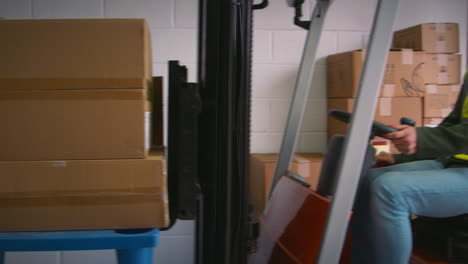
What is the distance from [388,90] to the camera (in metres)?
2.70

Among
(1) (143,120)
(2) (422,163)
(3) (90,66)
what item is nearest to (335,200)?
(1) (143,120)

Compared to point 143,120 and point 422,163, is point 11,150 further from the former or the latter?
point 422,163

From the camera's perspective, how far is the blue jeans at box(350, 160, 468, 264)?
1.43m

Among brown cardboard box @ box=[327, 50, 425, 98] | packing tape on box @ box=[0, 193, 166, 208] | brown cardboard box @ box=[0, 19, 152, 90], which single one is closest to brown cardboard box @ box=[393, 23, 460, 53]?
brown cardboard box @ box=[327, 50, 425, 98]

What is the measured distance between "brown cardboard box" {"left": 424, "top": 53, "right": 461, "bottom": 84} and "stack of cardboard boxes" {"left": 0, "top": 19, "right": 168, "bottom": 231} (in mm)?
2382

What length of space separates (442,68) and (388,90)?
0.49 m

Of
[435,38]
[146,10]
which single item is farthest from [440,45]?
[146,10]

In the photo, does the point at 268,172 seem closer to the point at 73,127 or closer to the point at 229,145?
the point at 229,145

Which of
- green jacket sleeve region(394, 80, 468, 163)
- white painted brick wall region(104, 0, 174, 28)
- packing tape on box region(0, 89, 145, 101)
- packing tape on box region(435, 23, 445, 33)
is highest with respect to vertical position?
white painted brick wall region(104, 0, 174, 28)

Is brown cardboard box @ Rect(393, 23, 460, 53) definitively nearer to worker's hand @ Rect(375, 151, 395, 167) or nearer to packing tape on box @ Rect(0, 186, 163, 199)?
worker's hand @ Rect(375, 151, 395, 167)

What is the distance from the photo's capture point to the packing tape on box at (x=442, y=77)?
9.23ft

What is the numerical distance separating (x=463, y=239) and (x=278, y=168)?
31.7 inches

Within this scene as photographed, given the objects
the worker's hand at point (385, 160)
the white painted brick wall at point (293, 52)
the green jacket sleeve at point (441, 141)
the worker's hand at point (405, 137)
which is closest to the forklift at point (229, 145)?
the worker's hand at point (405, 137)

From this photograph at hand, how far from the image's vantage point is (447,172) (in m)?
1.54
